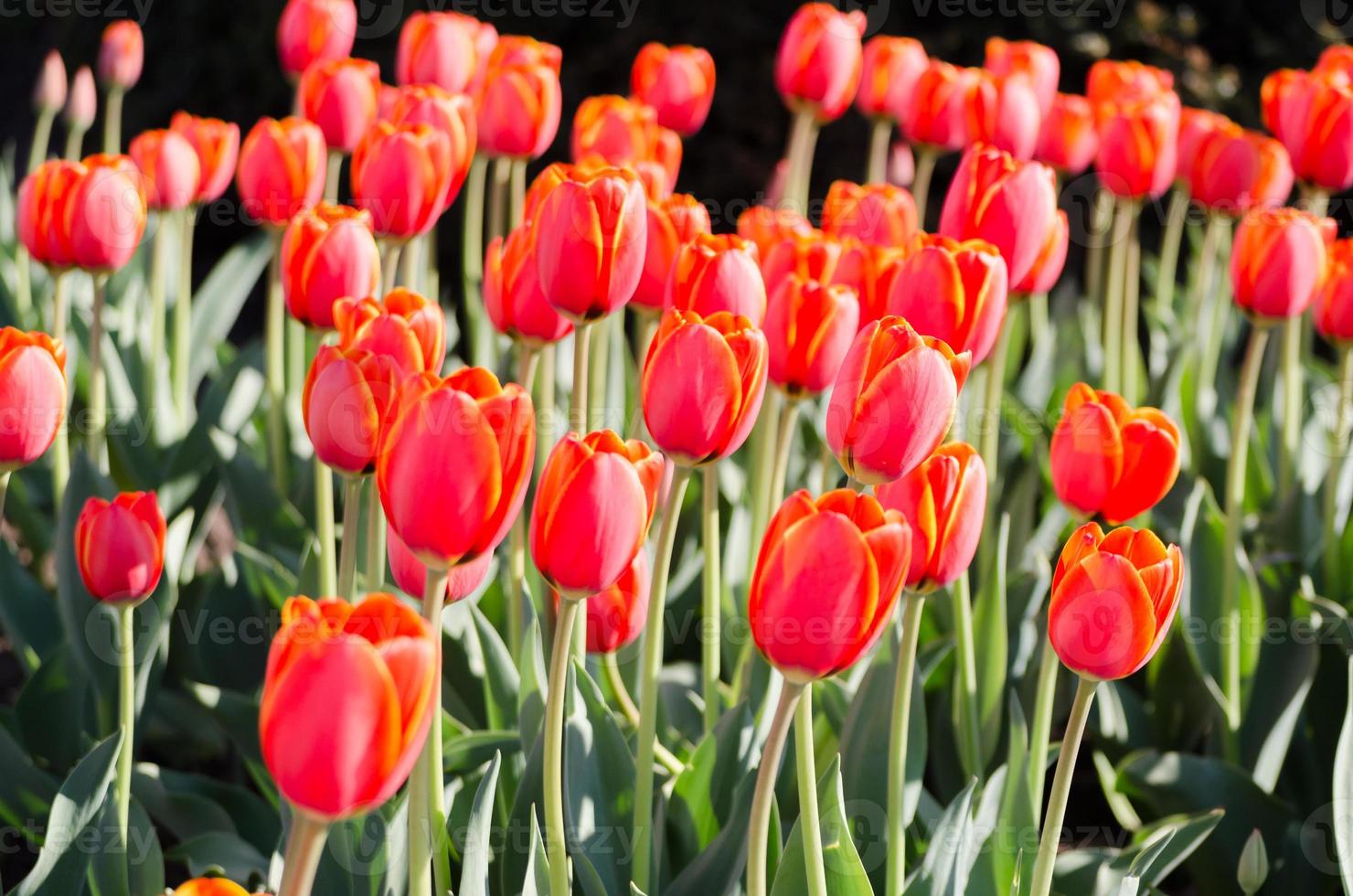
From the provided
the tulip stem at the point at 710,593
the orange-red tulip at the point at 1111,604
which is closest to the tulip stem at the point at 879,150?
the tulip stem at the point at 710,593

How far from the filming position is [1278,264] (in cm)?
186

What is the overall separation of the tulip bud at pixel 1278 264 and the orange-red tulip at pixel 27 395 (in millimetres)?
1439

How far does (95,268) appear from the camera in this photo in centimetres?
173

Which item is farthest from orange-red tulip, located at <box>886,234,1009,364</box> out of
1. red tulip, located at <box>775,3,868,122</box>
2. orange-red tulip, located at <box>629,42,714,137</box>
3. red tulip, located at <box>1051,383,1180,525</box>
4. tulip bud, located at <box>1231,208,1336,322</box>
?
orange-red tulip, located at <box>629,42,714,137</box>

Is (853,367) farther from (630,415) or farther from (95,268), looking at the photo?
(630,415)

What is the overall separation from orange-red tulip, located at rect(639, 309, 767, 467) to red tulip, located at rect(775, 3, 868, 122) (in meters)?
1.32

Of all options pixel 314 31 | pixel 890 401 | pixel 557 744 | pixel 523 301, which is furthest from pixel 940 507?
pixel 314 31

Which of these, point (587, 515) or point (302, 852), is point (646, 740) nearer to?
point (587, 515)

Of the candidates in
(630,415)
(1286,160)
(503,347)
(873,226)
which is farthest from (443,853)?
(1286,160)

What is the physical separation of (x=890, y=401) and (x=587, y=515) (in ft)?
0.83

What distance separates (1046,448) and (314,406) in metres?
1.48

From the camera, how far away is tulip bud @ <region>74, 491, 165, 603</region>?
1262 mm

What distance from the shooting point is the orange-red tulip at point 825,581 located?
2.89ft

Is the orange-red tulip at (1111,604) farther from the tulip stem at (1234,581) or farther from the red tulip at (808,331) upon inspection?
the tulip stem at (1234,581)
